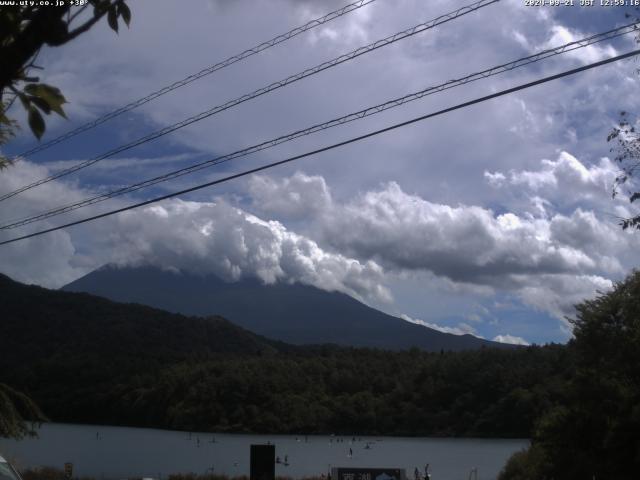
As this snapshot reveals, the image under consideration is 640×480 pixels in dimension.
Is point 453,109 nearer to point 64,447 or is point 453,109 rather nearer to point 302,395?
point 64,447

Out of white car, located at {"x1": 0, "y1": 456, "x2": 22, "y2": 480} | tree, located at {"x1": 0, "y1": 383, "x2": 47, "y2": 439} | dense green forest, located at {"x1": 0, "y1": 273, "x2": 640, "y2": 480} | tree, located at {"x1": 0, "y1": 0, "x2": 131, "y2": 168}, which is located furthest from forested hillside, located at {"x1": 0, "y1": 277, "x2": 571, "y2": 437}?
tree, located at {"x1": 0, "y1": 0, "x2": 131, "y2": 168}

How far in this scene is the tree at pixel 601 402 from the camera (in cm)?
2709

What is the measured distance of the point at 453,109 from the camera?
10.4 m

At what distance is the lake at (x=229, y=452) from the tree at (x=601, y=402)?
44056mm

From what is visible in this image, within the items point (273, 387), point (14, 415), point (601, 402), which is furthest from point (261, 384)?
point (14, 415)

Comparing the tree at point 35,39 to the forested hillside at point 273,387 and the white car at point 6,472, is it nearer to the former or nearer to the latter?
the white car at point 6,472

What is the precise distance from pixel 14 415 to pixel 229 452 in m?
88.9

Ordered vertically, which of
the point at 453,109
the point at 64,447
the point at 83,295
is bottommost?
the point at 64,447

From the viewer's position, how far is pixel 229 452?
9956cm

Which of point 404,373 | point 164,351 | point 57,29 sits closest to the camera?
point 57,29

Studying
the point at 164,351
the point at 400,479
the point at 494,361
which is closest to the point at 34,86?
the point at 400,479

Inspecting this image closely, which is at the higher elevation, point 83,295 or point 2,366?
point 83,295

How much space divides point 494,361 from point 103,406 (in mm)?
64258

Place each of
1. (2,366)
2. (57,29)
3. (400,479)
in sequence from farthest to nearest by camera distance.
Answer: (2,366) < (400,479) < (57,29)
